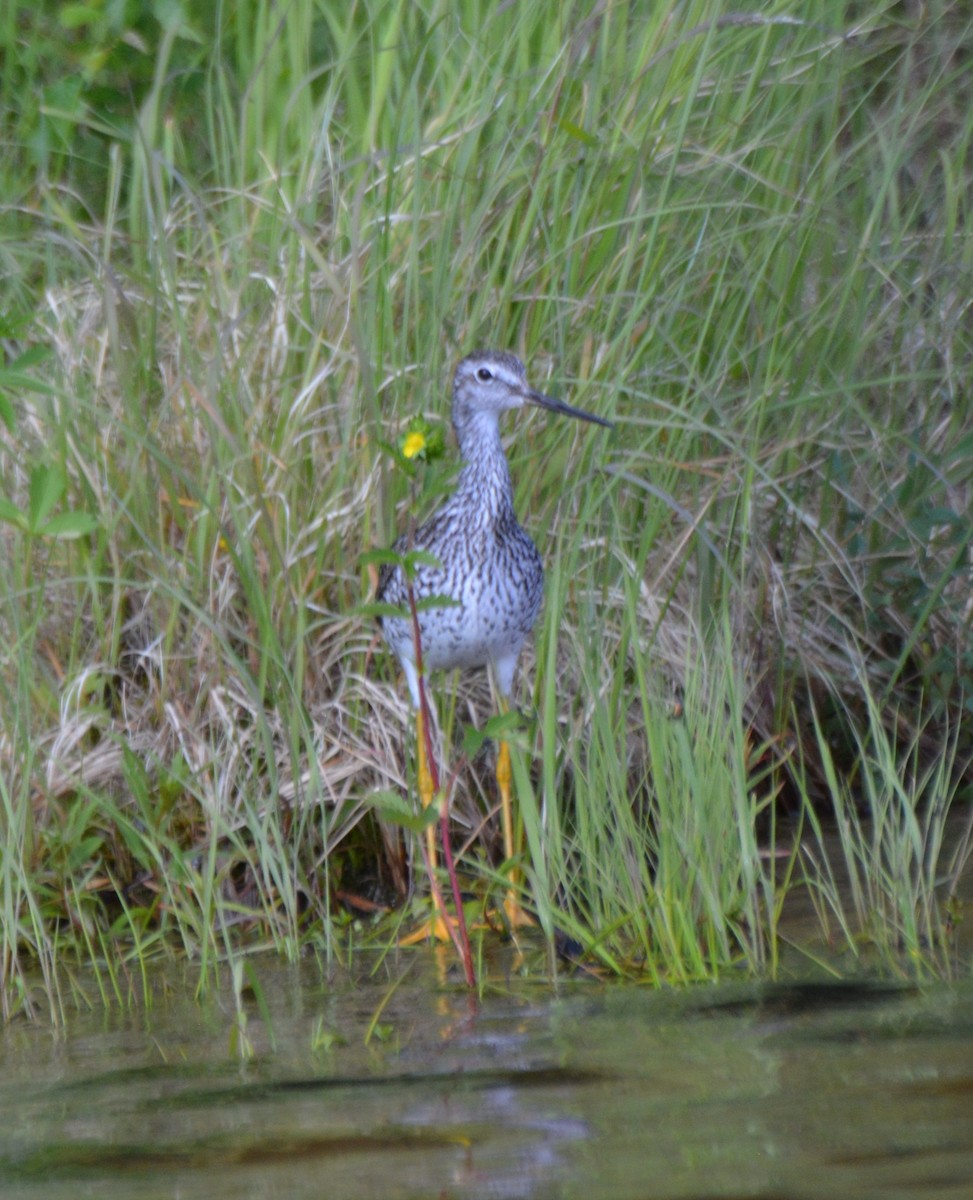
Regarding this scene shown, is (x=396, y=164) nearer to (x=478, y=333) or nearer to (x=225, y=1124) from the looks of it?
(x=478, y=333)

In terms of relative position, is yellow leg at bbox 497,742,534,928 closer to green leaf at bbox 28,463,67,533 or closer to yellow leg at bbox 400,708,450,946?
yellow leg at bbox 400,708,450,946

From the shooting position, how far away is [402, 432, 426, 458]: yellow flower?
346cm

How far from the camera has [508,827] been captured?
4.23 meters

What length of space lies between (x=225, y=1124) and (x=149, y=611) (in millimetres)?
2080

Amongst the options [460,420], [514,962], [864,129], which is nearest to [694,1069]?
[514,962]

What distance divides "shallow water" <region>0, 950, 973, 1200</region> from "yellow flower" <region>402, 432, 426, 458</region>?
1074mm

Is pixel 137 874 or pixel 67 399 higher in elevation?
pixel 67 399

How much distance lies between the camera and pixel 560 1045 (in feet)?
10.2

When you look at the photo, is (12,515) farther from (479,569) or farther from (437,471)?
(479,569)

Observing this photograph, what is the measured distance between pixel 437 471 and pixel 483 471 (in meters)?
0.28

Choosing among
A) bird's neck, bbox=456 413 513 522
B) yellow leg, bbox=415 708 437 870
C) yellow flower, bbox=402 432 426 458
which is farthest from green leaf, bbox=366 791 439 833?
bird's neck, bbox=456 413 513 522

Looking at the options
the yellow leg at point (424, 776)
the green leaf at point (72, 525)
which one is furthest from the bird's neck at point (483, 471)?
the green leaf at point (72, 525)

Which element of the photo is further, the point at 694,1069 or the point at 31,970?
the point at 31,970

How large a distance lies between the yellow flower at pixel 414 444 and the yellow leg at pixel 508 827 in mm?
805
